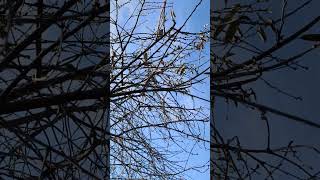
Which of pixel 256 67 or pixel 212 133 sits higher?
pixel 256 67

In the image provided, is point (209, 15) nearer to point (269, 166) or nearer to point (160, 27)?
point (160, 27)

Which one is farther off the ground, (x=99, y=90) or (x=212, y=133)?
(x=99, y=90)

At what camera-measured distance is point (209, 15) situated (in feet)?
4.35

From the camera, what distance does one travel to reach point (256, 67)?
52.1 inches

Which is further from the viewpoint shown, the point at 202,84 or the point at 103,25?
the point at 103,25

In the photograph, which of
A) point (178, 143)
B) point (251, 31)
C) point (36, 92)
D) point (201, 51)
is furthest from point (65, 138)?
point (251, 31)

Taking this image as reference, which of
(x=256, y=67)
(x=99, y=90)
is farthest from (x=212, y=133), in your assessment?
(x=99, y=90)

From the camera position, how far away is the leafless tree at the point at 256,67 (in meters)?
1.28

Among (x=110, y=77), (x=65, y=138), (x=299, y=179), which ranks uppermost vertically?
(x=110, y=77)

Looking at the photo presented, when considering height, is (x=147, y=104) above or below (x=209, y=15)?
below

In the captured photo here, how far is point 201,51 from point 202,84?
2.9 inches

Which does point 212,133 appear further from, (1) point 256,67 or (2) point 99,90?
(2) point 99,90

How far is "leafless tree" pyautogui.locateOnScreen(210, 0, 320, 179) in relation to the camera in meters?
1.28

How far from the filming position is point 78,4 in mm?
1443
